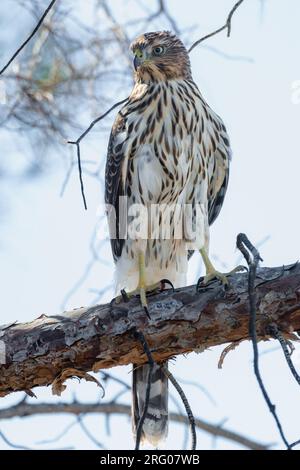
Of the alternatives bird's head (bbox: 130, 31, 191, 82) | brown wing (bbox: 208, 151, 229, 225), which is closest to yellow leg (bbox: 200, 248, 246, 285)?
brown wing (bbox: 208, 151, 229, 225)

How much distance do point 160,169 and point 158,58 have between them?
0.75 metres

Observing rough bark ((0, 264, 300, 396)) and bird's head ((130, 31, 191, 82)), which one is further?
bird's head ((130, 31, 191, 82))

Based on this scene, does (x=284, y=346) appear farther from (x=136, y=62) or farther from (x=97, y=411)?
(x=136, y=62)

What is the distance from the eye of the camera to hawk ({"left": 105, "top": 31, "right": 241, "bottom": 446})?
457cm

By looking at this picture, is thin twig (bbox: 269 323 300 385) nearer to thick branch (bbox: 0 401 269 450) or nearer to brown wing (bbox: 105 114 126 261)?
thick branch (bbox: 0 401 269 450)

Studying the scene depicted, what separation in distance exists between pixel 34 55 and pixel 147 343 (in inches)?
84.9

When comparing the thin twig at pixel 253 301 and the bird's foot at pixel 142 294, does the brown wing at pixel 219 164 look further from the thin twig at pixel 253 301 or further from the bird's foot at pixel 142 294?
the thin twig at pixel 253 301

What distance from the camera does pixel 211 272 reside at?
13.8 feet

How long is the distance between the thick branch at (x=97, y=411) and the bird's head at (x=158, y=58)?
1827mm

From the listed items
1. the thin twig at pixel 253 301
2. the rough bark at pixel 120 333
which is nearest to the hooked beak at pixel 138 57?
the rough bark at pixel 120 333

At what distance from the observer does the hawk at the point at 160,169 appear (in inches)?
180

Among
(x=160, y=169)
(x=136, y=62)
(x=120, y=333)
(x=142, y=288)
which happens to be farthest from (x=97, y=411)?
(x=136, y=62)

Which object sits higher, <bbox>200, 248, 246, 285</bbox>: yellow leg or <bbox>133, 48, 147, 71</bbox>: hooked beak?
<bbox>133, 48, 147, 71</bbox>: hooked beak

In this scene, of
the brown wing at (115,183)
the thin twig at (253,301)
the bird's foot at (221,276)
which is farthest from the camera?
the brown wing at (115,183)
